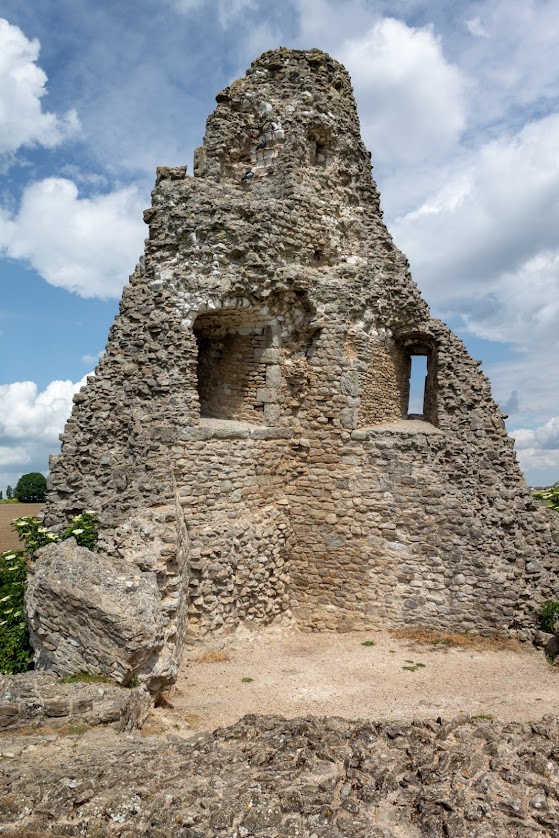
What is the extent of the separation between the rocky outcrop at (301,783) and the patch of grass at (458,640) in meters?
4.97

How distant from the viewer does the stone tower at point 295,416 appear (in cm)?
1092

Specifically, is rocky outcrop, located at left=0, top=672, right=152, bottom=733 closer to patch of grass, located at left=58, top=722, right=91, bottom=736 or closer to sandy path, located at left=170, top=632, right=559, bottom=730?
patch of grass, located at left=58, top=722, right=91, bottom=736

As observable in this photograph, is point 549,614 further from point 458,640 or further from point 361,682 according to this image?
point 361,682

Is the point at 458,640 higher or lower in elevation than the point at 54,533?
lower

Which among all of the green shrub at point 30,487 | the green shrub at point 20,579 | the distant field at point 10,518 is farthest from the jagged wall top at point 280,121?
the green shrub at point 30,487

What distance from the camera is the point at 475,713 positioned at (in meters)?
8.08

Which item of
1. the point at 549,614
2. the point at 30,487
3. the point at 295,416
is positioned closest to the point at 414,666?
the point at 549,614

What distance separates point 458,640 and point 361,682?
101 inches

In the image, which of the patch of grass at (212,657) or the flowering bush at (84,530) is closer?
the flowering bush at (84,530)

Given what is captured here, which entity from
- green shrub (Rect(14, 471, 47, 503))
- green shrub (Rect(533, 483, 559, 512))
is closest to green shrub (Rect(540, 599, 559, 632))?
green shrub (Rect(533, 483, 559, 512))

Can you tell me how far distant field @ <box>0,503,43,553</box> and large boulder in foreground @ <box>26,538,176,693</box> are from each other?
19.2 ft

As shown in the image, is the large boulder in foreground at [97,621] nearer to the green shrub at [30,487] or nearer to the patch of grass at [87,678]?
the patch of grass at [87,678]

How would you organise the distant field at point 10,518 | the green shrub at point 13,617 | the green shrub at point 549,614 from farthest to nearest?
Answer: the distant field at point 10,518 < the green shrub at point 549,614 < the green shrub at point 13,617

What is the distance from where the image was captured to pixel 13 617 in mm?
9570
